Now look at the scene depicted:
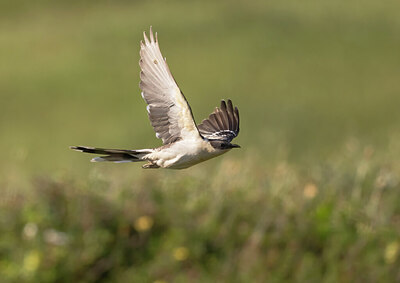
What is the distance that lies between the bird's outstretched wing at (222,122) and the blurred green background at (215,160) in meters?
1.41

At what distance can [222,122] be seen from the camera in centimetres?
390

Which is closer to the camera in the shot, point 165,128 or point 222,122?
point 165,128

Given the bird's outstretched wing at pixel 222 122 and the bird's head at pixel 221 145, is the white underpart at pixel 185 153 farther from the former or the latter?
the bird's outstretched wing at pixel 222 122

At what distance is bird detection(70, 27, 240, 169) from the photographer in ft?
9.52

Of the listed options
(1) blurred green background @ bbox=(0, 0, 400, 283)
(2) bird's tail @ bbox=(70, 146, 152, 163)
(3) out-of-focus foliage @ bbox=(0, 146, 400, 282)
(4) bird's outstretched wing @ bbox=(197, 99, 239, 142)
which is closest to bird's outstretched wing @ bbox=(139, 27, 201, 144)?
(2) bird's tail @ bbox=(70, 146, 152, 163)

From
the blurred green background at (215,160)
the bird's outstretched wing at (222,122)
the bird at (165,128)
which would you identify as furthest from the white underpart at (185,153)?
the blurred green background at (215,160)

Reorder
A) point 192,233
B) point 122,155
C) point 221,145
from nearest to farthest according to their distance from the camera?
point 221,145, point 122,155, point 192,233

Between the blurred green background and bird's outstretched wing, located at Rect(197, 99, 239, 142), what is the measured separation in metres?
1.41

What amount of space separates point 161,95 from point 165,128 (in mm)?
135

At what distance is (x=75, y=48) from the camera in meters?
17.2

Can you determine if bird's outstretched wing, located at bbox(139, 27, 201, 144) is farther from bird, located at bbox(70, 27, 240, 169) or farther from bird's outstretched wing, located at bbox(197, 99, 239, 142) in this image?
bird's outstretched wing, located at bbox(197, 99, 239, 142)

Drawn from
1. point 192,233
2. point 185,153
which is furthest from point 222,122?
point 192,233

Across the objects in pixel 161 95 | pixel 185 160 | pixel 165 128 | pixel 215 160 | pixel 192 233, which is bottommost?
pixel 192 233

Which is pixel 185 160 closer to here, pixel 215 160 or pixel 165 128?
pixel 165 128
